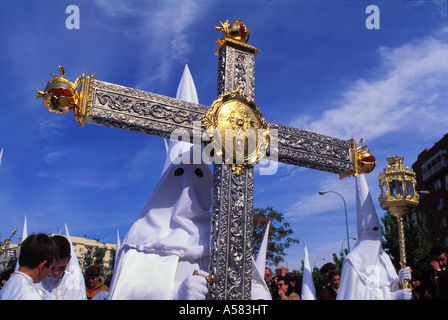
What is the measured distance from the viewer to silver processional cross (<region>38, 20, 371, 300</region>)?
3.88 metres

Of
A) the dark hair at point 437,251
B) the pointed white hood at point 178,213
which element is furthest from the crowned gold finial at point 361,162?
the dark hair at point 437,251

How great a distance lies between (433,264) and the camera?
245 inches

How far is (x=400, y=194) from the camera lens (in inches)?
225

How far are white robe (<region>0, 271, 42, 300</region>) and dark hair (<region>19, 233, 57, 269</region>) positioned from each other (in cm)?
11

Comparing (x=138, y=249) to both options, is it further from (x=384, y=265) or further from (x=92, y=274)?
(x=384, y=265)

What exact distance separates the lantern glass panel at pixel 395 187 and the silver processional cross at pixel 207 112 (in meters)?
1.77

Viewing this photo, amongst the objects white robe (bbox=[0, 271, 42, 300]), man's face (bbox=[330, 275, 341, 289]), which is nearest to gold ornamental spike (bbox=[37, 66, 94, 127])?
white robe (bbox=[0, 271, 42, 300])

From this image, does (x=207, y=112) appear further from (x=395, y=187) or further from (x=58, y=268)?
(x=395, y=187)

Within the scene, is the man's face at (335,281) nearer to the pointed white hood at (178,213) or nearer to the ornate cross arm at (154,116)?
the ornate cross arm at (154,116)

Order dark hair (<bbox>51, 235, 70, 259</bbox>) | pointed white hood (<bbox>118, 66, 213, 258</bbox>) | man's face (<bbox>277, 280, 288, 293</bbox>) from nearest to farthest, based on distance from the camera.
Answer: pointed white hood (<bbox>118, 66, 213, 258</bbox>) → dark hair (<bbox>51, 235, 70, 259</bbox>) → man's face (<bbox>277, 280, 288, 293</bbox>)

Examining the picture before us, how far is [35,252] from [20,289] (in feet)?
1.14

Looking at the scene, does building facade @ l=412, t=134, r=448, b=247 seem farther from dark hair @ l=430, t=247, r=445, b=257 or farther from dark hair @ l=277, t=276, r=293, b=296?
dark hair @ l=277, t=276, r=293, b=296
